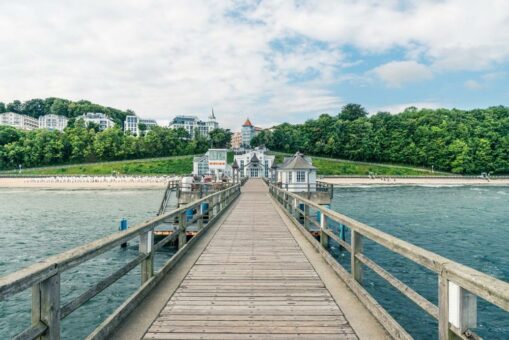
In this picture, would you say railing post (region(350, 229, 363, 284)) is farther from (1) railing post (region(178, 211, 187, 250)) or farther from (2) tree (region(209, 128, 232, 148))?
(2) tree (region(209, 128, 232, 148))

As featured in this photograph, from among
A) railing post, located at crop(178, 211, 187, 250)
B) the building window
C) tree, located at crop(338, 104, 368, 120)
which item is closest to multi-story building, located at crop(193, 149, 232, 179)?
the building window

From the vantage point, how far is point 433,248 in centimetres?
1917

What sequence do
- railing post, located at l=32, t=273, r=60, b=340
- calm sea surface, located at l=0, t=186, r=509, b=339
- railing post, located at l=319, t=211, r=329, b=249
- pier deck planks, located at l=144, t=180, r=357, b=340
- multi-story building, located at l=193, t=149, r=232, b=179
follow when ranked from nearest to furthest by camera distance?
1. railing post, located at l=32, t=273, r=60, b=340
2. pier deck planks, located at l=144, t=180, r=357, b=340
3. railing post, located at l=319, t=211, r=329, b=249
4. calm sea surface, located at l=0, t=186, r=509, b=339
5. multi-story building, located at l=193, t=149, r=232, b=179

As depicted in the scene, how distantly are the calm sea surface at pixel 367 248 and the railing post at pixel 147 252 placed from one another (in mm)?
6590

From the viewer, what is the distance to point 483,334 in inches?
388

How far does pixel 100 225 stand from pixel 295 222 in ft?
66.2

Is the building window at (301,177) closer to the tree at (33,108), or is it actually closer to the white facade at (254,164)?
the white facade at (254,164)

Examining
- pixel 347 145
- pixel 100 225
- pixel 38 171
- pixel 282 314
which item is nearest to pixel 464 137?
pixel 347 145

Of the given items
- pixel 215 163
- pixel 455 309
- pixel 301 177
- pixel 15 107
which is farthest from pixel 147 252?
pixel 15 107

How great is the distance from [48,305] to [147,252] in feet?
8.08

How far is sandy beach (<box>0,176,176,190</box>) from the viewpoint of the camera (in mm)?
72125

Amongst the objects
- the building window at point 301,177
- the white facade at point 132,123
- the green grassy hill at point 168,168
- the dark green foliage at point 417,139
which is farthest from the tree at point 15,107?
the building window at point 301,177

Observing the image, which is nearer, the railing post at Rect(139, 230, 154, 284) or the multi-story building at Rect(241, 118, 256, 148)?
the railing post at Rect(139, 230, 154, 284)

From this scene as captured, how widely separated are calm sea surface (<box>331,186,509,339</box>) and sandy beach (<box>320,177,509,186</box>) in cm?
4179
